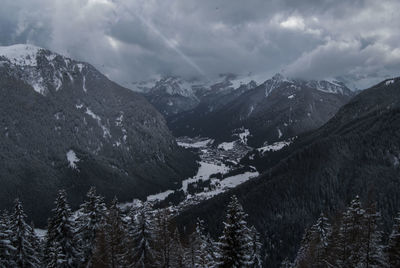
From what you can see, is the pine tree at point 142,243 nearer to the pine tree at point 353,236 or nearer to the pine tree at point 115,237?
the pine tree at point 115,237

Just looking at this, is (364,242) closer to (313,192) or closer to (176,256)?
(176,256)

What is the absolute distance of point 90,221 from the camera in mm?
41688

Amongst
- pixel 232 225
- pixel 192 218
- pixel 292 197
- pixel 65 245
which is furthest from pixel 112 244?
pixel 292 197

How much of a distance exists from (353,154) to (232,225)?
182926 millimetres

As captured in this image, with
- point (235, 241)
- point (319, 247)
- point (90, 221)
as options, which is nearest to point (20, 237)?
point (90, 221)

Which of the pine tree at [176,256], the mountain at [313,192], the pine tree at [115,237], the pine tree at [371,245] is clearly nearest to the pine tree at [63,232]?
the pine tree at [115,237]

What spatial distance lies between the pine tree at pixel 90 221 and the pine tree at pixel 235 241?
19189 mm

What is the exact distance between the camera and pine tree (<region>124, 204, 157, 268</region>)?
40000mm

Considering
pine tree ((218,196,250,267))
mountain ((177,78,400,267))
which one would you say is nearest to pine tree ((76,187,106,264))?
pine tree ((218,196,250,267))

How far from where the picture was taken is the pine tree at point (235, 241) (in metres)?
29.2

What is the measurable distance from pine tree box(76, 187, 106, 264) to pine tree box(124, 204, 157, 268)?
16.0 ft

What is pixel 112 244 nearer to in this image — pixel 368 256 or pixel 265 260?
pixel 368 256

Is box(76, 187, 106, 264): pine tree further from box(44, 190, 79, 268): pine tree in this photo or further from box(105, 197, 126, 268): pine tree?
box(105, 197, 126, 268): pine tree

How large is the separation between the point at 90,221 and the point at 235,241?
20951 mm
